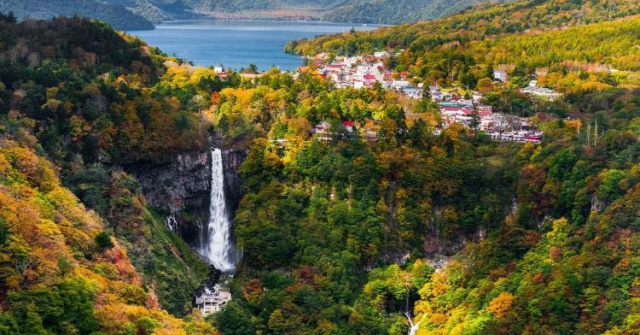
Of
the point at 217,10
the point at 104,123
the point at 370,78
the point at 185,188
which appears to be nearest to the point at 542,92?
the point at 370,78

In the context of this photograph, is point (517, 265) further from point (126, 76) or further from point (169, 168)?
point (126, 76)

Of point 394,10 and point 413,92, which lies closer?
point 413,92

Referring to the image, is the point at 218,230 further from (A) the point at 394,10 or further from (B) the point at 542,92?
(A) the point at 394,10

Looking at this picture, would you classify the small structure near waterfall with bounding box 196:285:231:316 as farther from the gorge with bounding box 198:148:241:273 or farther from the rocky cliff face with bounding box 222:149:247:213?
the rocky cliff face with bounding box 222:149:247:213

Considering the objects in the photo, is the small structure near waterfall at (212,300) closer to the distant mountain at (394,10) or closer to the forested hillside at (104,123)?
the forested hillside at (104,123)

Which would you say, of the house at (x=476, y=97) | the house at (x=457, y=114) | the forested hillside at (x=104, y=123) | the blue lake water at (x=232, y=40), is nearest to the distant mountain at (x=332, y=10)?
the blue lake water at (x=232, y=40)

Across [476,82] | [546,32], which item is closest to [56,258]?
[476,82]

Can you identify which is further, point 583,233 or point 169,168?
point 169,168
